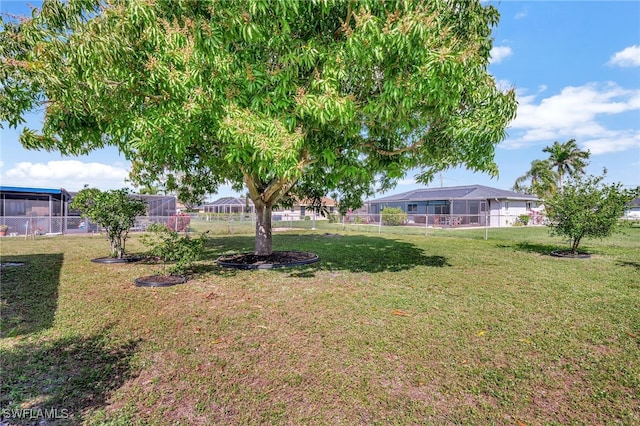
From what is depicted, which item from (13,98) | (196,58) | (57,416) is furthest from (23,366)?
(196,58)

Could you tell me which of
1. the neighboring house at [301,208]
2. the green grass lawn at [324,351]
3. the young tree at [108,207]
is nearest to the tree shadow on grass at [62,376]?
the green grass lawn at [324,351]

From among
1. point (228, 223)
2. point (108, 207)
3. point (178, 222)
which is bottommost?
point (228, 223)

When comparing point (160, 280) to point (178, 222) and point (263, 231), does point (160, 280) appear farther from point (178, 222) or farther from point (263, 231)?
point (178, 222)

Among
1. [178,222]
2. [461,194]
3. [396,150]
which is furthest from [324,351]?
[461,194]

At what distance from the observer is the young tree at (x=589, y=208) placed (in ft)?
29.7

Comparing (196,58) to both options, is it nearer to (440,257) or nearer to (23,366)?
(23,366)

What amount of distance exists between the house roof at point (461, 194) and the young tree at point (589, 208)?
744 inches

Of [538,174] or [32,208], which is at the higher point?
[538,174]

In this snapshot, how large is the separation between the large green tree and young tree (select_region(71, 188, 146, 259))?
229 centimetres

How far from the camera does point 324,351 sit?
325cm

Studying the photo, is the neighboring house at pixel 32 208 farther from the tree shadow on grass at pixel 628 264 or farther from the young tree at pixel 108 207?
the tree shadow on grass at pixel 628 264

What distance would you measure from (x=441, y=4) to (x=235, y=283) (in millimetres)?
6103

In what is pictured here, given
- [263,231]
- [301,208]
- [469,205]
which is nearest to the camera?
[263,231]

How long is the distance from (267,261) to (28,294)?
4.63 m
